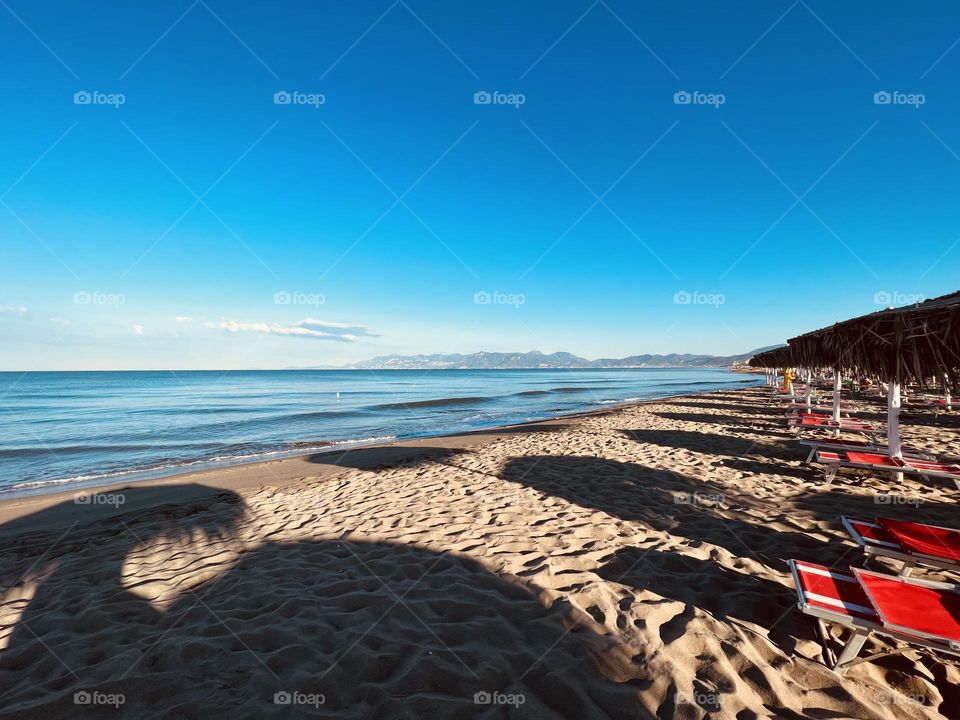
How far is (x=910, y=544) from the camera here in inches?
129

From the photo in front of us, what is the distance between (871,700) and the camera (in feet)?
7.38

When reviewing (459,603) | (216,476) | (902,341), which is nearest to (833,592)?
(459,603)

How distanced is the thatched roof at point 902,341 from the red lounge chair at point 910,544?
1471 mm

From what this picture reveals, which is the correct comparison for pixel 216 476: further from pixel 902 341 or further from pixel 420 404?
pixel 420 404

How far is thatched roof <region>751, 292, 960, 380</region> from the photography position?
3.67m

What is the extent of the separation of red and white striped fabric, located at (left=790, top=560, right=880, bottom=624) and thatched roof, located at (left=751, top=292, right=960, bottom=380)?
231cm

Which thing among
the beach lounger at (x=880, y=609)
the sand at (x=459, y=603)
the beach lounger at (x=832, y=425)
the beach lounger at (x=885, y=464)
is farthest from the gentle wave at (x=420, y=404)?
the beach lounger at (x=880, y=609)

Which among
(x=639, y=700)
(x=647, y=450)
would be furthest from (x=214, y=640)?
(x=647, y=450)

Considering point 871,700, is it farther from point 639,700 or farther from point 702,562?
point 702,562

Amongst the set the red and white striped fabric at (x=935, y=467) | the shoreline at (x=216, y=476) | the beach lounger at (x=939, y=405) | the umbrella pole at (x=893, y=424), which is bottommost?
the shoreline at (x=216, y=476)

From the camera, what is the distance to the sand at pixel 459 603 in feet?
7.71

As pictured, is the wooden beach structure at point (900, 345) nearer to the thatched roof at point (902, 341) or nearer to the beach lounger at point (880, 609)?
the thatched roof at point (902, 341)

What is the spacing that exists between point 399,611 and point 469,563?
2.97 ft

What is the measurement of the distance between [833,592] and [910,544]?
1166mm
